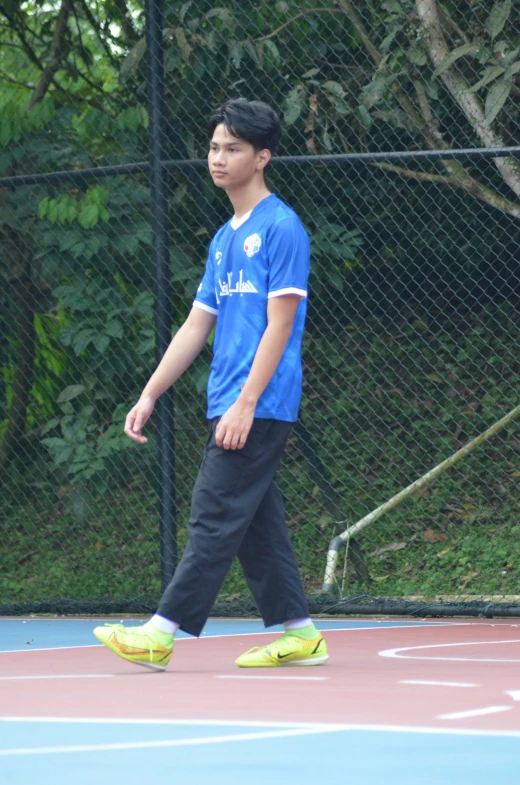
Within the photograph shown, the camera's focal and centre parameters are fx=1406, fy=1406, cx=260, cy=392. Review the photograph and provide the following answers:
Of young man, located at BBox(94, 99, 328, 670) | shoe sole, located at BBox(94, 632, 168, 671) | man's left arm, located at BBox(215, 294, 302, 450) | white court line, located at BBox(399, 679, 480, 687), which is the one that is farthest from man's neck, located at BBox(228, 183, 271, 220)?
white court line, located at BBox(399, 679, 480, 687)

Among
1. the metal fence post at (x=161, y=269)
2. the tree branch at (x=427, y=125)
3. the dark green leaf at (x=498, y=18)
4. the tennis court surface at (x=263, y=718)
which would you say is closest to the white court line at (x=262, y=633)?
the tennis court surface at (x=263, y=718)

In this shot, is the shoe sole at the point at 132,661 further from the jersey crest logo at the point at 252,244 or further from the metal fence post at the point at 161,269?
the metal fence post at the point at 161,269

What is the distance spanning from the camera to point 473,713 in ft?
10.3

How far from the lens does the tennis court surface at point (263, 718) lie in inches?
95.6

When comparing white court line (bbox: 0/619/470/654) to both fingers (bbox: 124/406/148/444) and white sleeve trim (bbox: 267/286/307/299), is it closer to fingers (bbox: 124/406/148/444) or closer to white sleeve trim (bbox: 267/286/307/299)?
fingers (bbox: 124/406/148/444)

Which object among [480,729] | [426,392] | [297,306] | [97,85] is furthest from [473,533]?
Answer: [480,729]

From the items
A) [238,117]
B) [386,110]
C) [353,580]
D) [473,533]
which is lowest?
[473,533]

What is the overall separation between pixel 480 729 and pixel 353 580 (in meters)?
4.88

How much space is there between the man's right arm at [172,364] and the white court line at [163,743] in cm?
164

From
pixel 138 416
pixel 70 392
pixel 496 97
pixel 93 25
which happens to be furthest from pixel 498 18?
pixel 138 416

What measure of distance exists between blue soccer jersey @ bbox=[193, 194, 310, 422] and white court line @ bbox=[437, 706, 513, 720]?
4.30 ft

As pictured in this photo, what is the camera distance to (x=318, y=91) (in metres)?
7.82

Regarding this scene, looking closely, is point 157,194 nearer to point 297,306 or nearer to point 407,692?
point 297,306

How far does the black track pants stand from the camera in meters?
4.14
